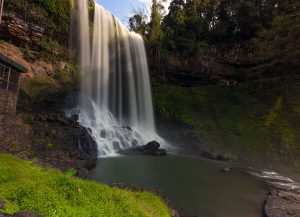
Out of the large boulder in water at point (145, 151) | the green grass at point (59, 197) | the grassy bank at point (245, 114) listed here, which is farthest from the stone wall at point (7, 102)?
the grassy bank at point (245, 114)

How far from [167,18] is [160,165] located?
37074 millimetres

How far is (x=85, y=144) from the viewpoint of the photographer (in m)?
21.0

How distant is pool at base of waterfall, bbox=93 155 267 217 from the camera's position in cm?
1336

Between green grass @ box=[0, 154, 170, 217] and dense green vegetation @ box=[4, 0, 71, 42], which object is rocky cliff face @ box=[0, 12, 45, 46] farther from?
green grass @ box=[0, 154, 170, 217]

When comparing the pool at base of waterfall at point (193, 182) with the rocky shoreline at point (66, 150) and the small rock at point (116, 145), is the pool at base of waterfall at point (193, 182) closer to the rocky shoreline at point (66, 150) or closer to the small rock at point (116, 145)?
the rocky shoreline at point (66, 150)

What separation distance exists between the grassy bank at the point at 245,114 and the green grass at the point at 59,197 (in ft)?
68.7

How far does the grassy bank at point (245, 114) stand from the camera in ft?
96.3

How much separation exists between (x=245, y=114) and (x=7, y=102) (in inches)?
1128

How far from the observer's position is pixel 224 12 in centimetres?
5094

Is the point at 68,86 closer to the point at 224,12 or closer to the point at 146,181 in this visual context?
the point at 146,181

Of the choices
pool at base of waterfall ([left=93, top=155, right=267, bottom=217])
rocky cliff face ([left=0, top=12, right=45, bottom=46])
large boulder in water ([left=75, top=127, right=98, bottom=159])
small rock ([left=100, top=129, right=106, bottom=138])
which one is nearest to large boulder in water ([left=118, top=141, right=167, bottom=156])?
pool at base of waterfall ([left=93, top=155, right=267, bottom=217])

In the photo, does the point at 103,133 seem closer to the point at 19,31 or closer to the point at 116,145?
the point at 116,145

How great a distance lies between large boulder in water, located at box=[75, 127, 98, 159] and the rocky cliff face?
13.5 m

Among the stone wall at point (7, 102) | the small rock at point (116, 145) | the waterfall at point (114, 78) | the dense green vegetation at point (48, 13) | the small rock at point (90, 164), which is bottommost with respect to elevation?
the small rock at point (90, 164)
